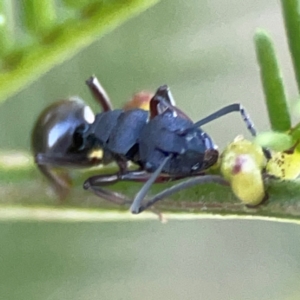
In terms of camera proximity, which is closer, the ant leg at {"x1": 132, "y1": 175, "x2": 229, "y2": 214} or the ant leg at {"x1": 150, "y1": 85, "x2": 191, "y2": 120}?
the ant leg at {"x1": 132, "y1": 175, "x2": 229, "y2": 214}

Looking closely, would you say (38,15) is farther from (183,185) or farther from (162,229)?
(162,229)

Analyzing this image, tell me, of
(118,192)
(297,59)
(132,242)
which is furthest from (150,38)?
(297,59)

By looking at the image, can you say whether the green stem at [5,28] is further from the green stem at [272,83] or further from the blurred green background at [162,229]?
the blurred green background at [162,229]

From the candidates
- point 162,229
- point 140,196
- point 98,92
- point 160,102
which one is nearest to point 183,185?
point 140,196

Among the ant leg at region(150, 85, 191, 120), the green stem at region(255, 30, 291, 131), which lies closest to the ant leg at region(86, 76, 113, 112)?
the ant leg at region(150, 85, 191, 120)

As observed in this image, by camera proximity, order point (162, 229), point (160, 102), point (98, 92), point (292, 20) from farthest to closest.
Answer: point (162, 229)
point (98, 92)
point (160, 102)
point (292, 20)

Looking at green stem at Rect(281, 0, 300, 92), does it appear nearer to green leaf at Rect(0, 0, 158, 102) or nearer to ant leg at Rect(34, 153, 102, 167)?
green leaf at Rect(0, 0, 158, 102)

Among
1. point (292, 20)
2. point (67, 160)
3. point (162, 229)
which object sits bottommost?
point (162, 229)
